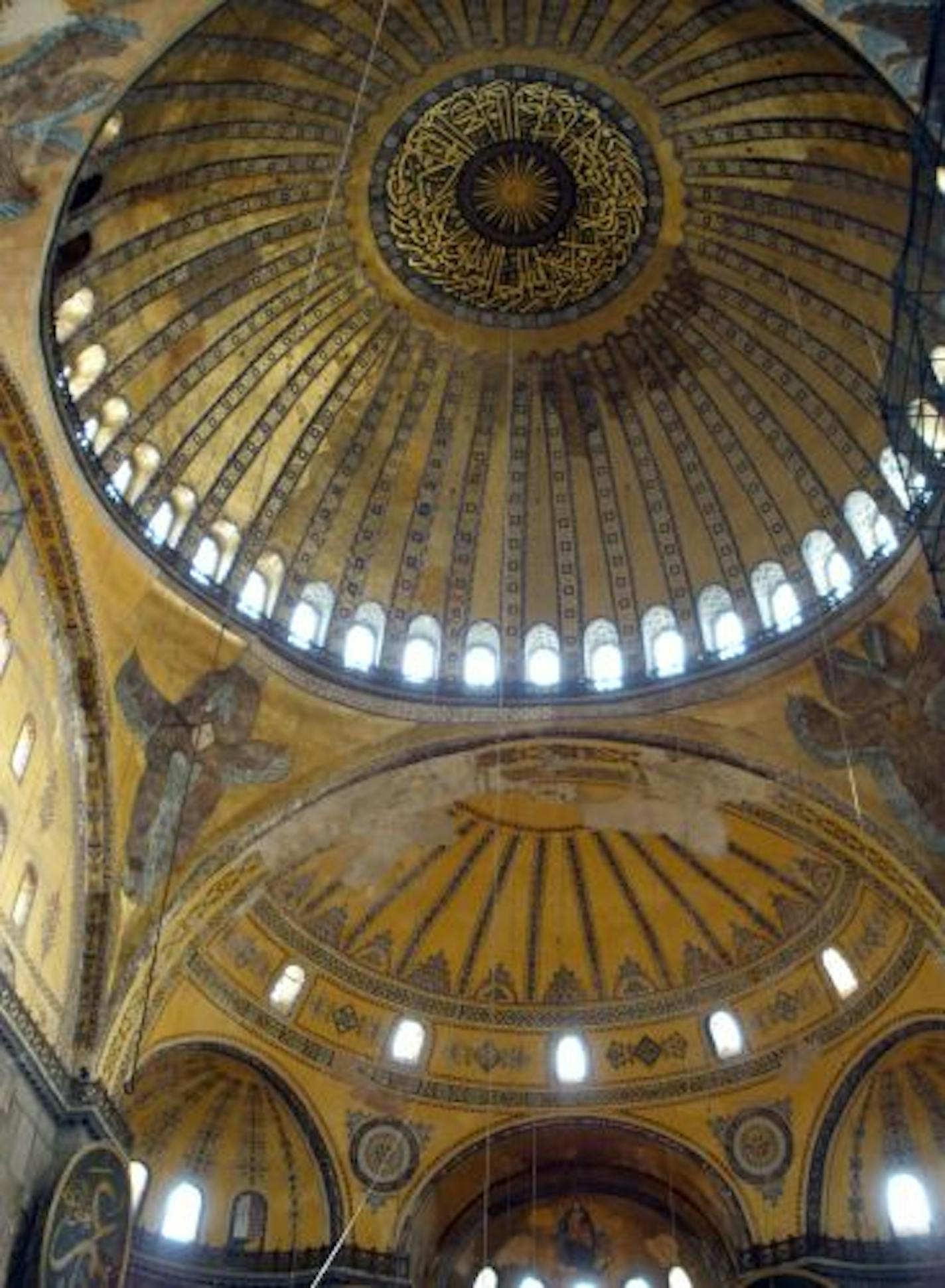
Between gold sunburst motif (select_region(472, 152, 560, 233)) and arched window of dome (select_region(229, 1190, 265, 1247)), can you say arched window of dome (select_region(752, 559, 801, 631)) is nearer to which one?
gold sunburst motif (select_region(472, 152, 560, 233))

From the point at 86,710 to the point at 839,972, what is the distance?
1186 centimetres

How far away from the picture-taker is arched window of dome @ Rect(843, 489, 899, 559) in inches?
717

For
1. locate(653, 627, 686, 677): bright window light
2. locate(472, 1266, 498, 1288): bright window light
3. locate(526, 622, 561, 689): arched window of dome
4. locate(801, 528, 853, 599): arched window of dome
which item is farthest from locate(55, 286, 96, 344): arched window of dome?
locate(472, 1266, 498, 1288): bright window light

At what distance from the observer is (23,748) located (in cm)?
1634

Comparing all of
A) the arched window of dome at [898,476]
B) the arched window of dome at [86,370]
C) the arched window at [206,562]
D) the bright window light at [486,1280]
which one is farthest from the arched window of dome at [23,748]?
the bright window light at [486,1280]

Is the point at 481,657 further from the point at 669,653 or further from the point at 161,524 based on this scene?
the point at 161,524

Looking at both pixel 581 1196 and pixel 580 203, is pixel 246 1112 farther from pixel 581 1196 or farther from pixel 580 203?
pixel 580 203

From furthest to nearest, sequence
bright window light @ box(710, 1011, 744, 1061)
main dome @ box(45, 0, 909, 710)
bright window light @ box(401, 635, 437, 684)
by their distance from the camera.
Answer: bright window light @ box(710, 1011, 744, 1061) → bright window light @ box(401, 635, 437, 684) → main dome @ box(45, 0, 909, 710)

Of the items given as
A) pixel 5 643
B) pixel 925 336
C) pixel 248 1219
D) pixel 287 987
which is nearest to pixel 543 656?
pixel 287 987

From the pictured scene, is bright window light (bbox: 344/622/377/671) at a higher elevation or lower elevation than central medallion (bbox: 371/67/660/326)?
lower

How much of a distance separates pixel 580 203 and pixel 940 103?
755 centimetres

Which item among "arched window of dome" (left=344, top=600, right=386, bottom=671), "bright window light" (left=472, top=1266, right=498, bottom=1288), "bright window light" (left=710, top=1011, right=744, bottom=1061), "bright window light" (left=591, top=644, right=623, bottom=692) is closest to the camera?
"bright window light" (left=591, top=644, right=623, bottom=692)

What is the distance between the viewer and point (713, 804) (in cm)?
2017

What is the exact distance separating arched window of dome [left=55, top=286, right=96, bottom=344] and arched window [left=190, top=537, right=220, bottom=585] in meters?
3.76
